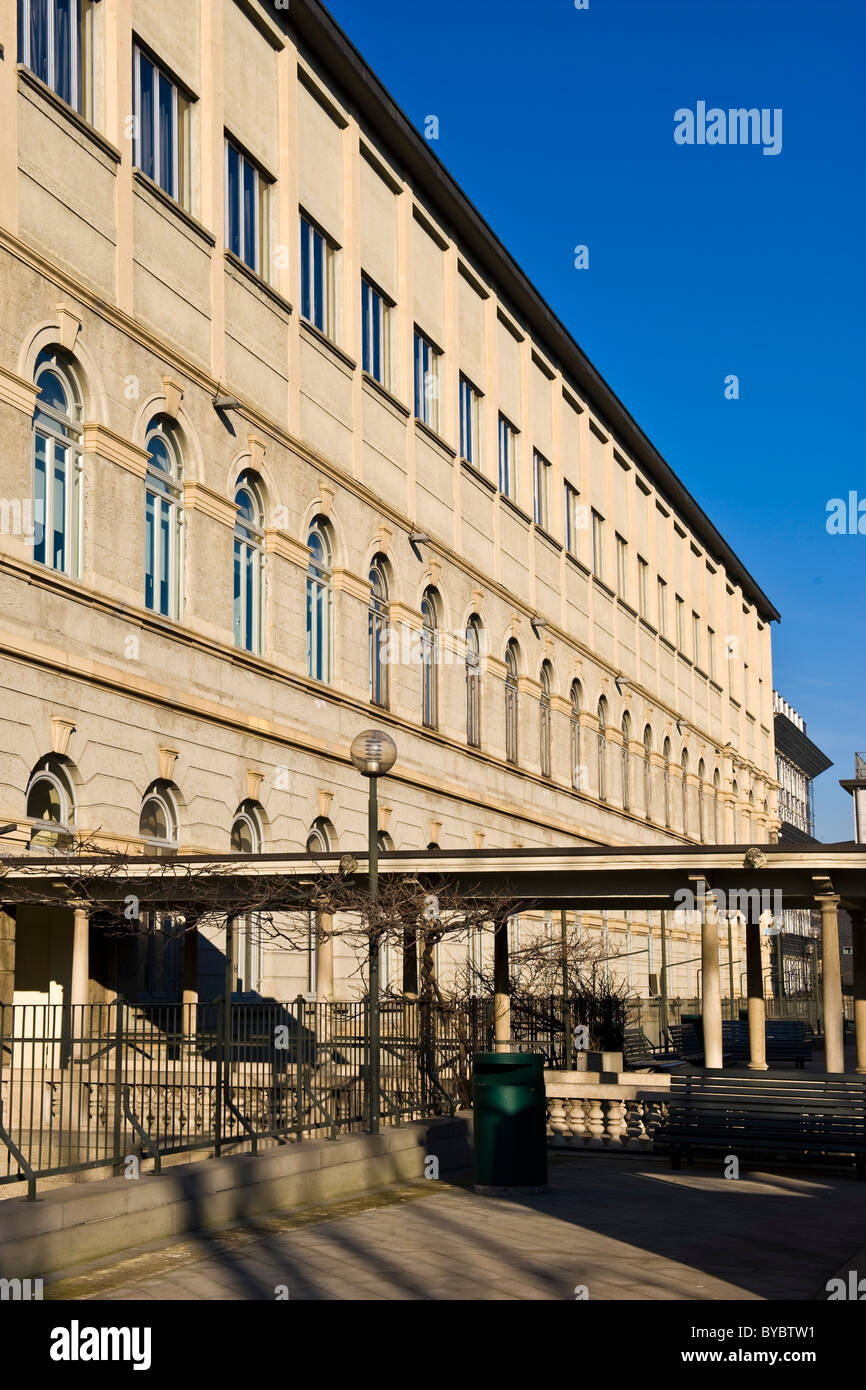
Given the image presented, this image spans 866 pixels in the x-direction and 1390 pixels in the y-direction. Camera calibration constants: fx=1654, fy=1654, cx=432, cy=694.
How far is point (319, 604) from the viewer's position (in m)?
32.7

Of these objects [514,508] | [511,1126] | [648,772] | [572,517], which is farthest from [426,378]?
[511,1126]

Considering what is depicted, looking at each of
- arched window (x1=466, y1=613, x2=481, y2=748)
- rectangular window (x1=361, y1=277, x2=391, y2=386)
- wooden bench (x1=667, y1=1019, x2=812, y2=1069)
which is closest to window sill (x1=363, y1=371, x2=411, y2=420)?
rectangular window (x1=361, y1=277, x2=391, y2=386)

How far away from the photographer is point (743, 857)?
834 inches

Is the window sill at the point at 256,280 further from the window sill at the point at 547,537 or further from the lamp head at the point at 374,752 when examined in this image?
the window sill at the point at 547,537

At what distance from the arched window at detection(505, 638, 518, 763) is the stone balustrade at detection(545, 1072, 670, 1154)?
22.3 metres

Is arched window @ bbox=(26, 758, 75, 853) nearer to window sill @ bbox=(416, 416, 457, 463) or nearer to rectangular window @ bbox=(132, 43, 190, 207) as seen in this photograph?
rectangular window @ bbox=(132, 43, 190, 207)

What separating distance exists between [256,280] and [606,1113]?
55.3 ft

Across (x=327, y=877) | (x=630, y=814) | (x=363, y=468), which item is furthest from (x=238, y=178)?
(x=630, y=814)

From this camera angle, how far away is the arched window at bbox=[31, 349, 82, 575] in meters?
23.5

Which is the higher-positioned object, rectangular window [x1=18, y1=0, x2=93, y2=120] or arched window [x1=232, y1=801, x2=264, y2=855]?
rectangular window [x1=18, y1=0, x2=93, y2=120]

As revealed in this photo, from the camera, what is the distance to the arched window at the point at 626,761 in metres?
55.2

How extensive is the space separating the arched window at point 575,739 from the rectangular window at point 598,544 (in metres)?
4.93

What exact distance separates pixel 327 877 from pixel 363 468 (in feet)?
47.5
